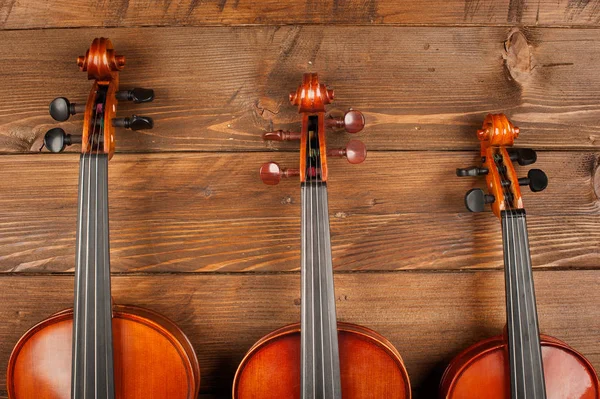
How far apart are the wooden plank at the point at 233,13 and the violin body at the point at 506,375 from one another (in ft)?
2.49

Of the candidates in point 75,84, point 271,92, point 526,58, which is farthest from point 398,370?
point 75,84

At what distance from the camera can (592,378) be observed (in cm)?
106

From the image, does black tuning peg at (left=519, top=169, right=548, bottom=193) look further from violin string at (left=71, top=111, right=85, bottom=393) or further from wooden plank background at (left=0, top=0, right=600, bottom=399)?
violin string at (left=71, top=111, right=85, bottom=393)

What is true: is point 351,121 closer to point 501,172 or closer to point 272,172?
point 272,172

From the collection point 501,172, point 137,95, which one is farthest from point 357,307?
point 137,95

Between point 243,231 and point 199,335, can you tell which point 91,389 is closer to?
point 199,335

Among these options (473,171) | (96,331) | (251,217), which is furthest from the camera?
(251,217)

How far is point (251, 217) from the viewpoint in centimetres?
124

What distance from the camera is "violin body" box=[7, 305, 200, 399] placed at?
1020mm

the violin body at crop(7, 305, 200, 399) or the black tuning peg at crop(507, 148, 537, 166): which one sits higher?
the black tuning peg at crop(507, 148, 537, 166)

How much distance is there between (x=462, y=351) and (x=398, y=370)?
0.24 m

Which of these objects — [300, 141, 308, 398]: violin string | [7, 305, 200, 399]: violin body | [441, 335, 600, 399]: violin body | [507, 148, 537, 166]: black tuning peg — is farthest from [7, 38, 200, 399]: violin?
[507, 148, 537, 166]: black tuning peg

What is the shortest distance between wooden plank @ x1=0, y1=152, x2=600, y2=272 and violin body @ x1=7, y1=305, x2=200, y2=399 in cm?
22

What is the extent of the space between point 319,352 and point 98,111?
643 mm
